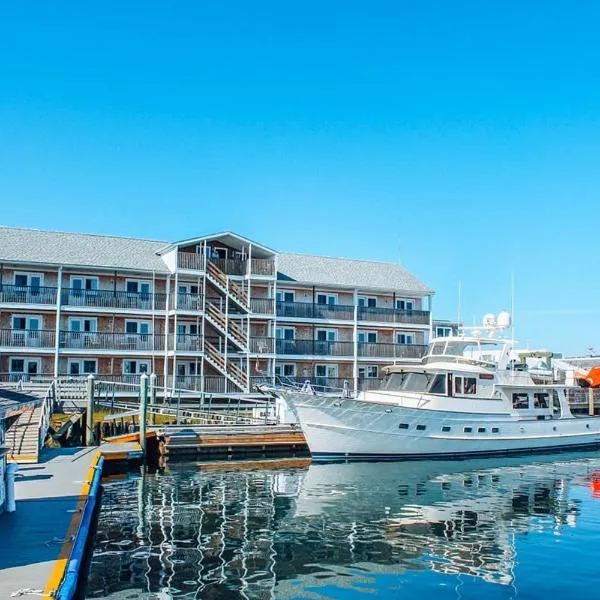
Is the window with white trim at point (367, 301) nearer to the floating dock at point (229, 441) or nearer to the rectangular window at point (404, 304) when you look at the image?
the rectangular window at point (404, 304)

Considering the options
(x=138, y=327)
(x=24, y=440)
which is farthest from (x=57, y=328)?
(x=24, y=440)

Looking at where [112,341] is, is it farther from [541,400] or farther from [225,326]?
[541,400]

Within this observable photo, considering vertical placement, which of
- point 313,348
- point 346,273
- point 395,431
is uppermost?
point 346,273

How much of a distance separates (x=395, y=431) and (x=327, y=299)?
61.1ft

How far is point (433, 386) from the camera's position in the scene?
32.3 meters

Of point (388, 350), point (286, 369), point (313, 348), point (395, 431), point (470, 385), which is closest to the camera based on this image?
point (395, 431)

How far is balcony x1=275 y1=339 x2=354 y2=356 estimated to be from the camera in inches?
1789

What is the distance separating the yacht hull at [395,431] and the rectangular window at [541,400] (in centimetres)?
190

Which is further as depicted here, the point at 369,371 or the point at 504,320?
the point at 369,371

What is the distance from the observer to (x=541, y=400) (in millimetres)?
36281

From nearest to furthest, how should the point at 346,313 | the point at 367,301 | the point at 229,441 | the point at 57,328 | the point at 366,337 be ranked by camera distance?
the point at 229,441 < the point at 57,328 < the point at 346,313 < the point at 366,337 < the point at 367,301

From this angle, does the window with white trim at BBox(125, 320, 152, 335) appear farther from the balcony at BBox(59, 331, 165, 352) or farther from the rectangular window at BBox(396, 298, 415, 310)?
the rectangular window at BBox(396, 298, 415, 310)

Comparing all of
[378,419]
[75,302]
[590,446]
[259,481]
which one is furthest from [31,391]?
[590,446]

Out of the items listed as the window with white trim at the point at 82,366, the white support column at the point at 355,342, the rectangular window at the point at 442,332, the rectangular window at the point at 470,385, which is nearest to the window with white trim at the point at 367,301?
the white support column at the point at 355,342
